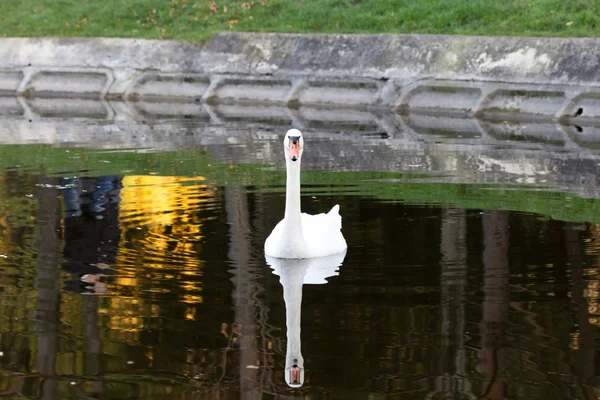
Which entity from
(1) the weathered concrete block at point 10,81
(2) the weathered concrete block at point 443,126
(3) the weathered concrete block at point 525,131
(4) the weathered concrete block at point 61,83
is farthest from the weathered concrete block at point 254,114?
(1) the weathered concrete block at point 10,81

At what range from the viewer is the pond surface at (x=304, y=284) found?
6.53 m

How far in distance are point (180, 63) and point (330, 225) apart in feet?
62.3

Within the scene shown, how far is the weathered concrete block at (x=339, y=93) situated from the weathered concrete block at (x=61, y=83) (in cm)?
648

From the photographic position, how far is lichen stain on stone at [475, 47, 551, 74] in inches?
889

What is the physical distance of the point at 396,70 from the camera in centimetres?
2467

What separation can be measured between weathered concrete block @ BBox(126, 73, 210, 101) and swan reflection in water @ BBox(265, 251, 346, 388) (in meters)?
18.4

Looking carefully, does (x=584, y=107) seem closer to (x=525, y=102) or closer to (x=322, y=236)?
(x=525, y=102)

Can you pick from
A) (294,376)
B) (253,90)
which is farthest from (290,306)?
(253,90)

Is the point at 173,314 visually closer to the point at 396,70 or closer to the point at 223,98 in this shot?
the point at 396,70

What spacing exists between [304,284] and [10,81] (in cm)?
2332

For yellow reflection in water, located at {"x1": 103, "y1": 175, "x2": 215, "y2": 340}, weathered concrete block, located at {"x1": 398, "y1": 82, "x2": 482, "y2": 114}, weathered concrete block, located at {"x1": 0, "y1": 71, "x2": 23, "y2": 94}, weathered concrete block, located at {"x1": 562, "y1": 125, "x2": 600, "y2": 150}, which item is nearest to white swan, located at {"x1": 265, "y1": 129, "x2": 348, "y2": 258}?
yellow reflection in water, located at {"x1": 103, "y1": 175, "x2": 215, "y2": 340}

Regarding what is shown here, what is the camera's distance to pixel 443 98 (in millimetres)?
23984

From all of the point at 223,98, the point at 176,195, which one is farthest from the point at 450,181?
the point at 223,98

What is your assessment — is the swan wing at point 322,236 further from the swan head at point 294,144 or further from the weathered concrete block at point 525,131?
the weathered concrete block at point 525,131
